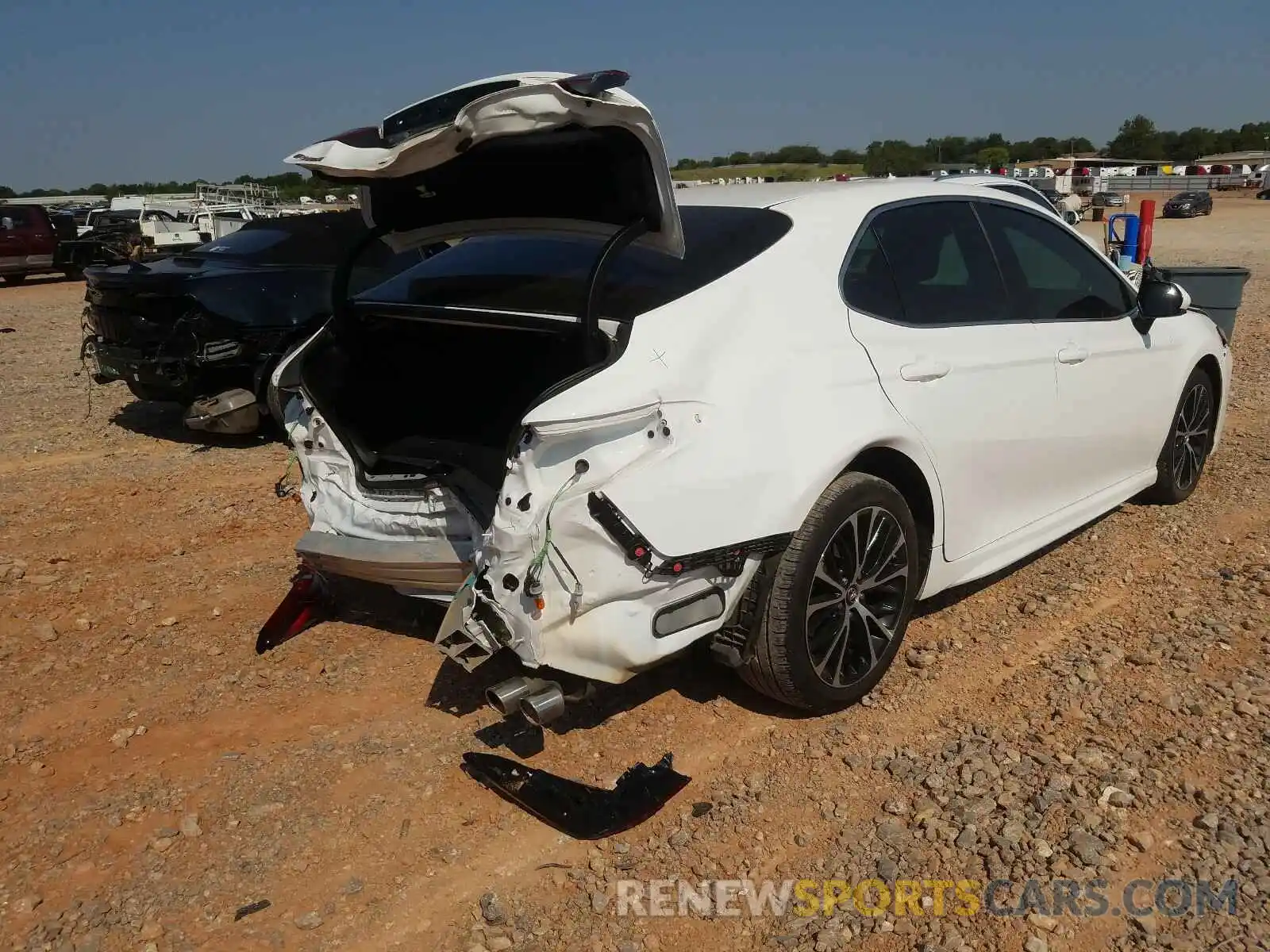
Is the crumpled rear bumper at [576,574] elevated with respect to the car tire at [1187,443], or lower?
elevated

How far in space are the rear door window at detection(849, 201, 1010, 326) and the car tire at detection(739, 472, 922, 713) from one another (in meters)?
0.75

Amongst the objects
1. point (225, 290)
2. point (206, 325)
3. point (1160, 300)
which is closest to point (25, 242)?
point (225, 290)

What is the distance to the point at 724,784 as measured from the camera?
123 inches

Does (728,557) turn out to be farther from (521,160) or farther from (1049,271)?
(1049,271)

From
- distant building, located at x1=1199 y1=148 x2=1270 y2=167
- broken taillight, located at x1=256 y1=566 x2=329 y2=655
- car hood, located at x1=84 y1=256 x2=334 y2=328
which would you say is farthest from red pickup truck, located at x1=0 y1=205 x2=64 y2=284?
distant building, located at x1=1199 y1=148 x2=1270 y2=167

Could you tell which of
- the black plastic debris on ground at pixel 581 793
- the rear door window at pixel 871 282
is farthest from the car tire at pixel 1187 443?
the black plastic debris on ground at pixel 581 793

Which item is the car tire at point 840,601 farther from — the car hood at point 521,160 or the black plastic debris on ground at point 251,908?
the black plastic debris on ground at point 251,908

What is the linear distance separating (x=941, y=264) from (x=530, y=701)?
7.39 feet

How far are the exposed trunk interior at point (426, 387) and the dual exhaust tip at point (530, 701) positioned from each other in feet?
2.70

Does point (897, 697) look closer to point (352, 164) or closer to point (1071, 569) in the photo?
point (1071, 569)

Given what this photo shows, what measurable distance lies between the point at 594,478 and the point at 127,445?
6.10 meters

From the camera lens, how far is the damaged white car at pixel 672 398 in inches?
108

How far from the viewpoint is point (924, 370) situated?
3482mm

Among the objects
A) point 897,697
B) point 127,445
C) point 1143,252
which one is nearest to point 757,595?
point 897,697
